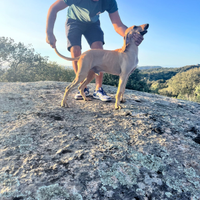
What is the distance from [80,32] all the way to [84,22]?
0.63 ft

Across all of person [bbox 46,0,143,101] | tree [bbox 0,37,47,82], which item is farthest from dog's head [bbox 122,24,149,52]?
tree [bbox 0,37,47,82]

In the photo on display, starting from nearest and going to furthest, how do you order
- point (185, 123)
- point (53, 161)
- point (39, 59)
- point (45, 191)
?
point (45, 191)
point (53, 161)
point (185, 123)
point (39, 59)

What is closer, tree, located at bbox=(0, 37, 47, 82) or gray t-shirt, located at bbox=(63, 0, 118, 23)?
gray t-shirt, located at bbox=(63, 0, 118, 23)

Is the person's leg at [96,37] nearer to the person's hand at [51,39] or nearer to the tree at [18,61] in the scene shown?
the person's hand at [51,39]

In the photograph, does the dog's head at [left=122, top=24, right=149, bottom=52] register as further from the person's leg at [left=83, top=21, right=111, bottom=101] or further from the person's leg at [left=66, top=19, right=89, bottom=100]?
the person's leg at [left=66, top=19, right=89, bottom=100]

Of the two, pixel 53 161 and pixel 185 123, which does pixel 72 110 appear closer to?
pixel 53 161

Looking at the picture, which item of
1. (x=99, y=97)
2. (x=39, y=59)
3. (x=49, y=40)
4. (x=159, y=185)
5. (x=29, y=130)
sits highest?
(x=39, y=59)

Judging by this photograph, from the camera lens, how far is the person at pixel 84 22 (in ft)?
8.43

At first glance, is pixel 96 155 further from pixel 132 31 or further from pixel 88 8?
pixel 88 8

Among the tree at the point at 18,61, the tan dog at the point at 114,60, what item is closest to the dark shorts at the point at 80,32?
the tan dog at the point at 114,60

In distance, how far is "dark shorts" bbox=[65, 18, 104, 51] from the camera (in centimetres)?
278

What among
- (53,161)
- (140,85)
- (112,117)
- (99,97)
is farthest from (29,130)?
(140,85)

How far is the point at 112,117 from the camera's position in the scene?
2121mm

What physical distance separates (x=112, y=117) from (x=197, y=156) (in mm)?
1079
